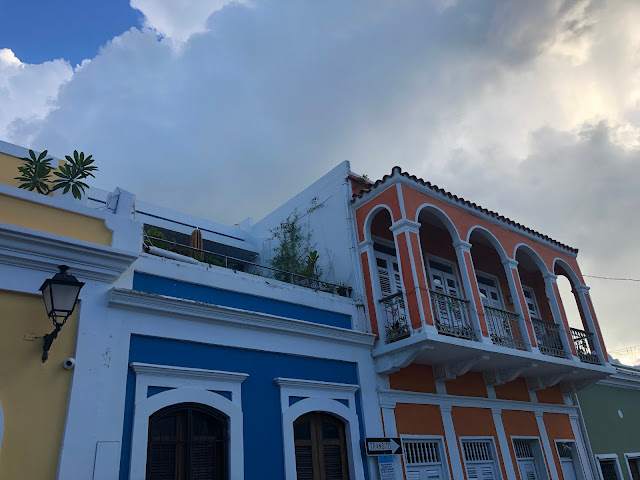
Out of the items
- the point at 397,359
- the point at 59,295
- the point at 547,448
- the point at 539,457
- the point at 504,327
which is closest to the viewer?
the point at 59,295

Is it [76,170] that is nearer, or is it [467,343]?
[76,170]

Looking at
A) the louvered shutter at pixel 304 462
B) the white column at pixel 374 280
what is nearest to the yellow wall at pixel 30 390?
the louvered shutter at pixel 304 462

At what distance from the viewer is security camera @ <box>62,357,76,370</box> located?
5.82 metres

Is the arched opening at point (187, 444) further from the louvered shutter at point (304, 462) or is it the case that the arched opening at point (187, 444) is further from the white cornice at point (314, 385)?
the louvered shutter at point (304, 462)

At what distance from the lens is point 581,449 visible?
39.7 feet

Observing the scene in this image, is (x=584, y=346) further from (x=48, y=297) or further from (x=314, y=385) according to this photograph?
(x=48, y=297)

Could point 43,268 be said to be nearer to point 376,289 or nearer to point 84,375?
point 84,375

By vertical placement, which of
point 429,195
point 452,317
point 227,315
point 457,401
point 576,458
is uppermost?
point 429,195

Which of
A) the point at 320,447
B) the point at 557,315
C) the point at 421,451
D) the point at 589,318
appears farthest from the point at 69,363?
the point at 589,318

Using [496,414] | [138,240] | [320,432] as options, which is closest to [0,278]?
[138,240]

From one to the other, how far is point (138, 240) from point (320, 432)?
3.85 m

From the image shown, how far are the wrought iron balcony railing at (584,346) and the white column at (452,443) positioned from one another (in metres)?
4.21

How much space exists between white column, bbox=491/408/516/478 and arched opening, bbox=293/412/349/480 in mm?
3646

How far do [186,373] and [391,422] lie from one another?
12.0 ft
